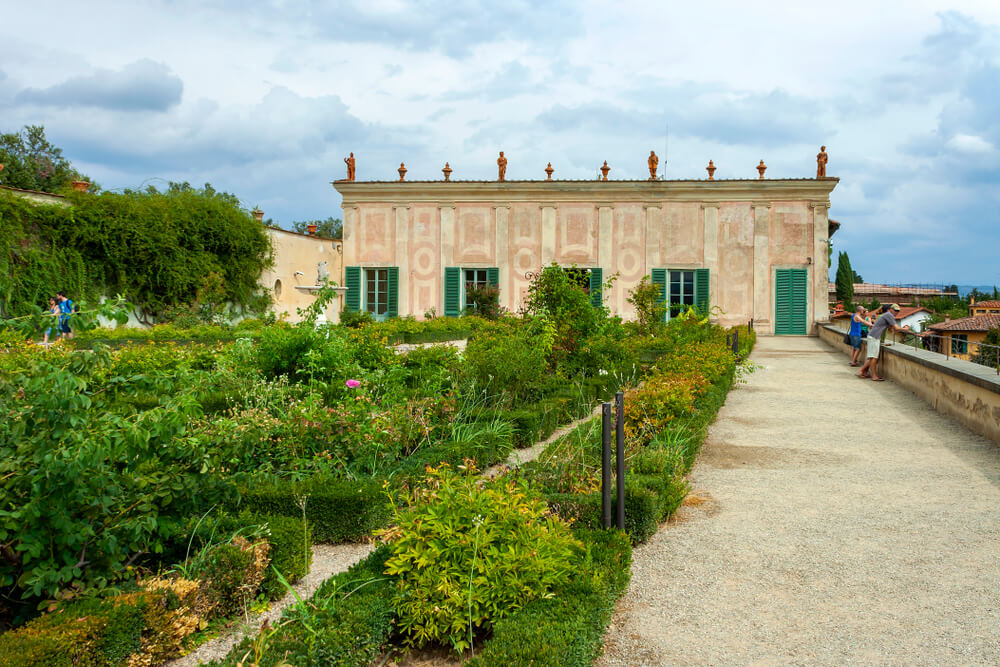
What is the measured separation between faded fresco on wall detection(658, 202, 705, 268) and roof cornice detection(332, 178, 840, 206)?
309mm

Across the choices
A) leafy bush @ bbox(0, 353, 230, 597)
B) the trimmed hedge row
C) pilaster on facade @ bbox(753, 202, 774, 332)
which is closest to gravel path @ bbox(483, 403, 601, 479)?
the trimmed hedge row

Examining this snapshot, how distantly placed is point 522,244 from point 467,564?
66.4 ft

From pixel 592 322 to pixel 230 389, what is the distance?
4998 millimetres

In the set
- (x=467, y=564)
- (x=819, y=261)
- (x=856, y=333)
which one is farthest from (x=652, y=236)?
(x=467, y=564)

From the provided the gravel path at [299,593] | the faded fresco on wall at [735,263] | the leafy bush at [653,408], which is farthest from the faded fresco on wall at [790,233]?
the gravel path at [299,593]

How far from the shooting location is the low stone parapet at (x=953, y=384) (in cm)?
685

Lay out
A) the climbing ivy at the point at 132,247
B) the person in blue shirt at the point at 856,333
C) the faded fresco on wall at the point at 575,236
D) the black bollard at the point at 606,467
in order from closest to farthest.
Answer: the black bollard at the point at 606,467 < the person in blue shirt at the point at 856,333 < the climbing ivy at the point at 132,247 < the faded fresco on wall at the point at 575,236

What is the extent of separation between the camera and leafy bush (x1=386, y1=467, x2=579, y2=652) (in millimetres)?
2863

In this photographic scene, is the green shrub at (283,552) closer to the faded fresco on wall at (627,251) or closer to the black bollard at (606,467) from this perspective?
the black bollard at (606,467)

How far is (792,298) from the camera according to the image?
21.9m

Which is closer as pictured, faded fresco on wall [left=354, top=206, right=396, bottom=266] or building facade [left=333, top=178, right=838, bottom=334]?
building facade [left=333, top=178, right=838, bottom=334]

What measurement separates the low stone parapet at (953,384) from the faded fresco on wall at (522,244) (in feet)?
40.7

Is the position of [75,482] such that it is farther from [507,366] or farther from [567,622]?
[507,366]

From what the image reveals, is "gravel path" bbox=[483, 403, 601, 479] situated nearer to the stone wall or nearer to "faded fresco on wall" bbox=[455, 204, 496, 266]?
the stone wall
